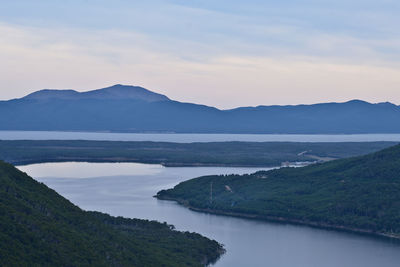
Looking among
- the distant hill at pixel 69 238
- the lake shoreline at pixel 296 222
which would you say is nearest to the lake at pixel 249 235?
the lake shoreline at pixel 296 222

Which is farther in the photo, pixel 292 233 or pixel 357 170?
pixel 357 170

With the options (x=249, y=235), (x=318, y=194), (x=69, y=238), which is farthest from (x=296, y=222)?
(x=69, y=238)

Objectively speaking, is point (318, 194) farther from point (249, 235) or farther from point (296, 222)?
point (249, 235)

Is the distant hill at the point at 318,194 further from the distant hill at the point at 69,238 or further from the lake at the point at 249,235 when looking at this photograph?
the distant hill at the point at 69,238

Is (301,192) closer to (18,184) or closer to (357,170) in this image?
(357,170)

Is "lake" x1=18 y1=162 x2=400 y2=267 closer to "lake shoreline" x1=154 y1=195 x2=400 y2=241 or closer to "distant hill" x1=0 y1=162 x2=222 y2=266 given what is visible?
"lake shoreline" x1=154 y1=195 x2=400 y2=241

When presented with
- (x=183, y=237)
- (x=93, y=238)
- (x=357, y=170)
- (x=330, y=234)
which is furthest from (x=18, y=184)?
(x=357, y=170)
